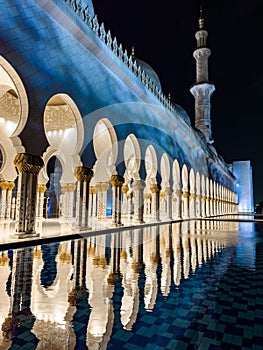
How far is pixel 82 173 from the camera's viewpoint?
8336mm

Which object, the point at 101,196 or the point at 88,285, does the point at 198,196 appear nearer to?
the point at 101,196

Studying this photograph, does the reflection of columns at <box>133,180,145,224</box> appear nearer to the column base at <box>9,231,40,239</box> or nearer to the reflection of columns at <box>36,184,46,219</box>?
the reflection of columns at <box>36,184,46,219</box>

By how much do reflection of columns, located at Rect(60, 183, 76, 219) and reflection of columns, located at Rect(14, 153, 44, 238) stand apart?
23.8 feet

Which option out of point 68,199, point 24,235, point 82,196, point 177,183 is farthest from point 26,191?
point 177,183

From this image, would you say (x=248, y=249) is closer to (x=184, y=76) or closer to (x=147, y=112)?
(x=147, y=112)

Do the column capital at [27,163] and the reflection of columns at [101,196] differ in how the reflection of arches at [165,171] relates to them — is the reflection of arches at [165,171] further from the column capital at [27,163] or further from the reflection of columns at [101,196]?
the column capital at [27,163]

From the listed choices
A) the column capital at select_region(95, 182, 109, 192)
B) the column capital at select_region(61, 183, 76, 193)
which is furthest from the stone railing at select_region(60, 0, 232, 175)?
the column capital at select_region(61, 183, 76, 193)

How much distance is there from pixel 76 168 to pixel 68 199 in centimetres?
644

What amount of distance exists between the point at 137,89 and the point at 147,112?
1.55 meters

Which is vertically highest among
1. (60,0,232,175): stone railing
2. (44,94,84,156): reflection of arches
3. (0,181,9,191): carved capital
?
(60,0,232,175): stone railing

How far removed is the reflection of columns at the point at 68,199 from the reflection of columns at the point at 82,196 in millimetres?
5449

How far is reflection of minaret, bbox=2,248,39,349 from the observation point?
1.77 metres

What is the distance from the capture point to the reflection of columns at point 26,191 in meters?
6.20

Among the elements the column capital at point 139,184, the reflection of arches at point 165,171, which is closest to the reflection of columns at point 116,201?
the column capital at point 139,184
